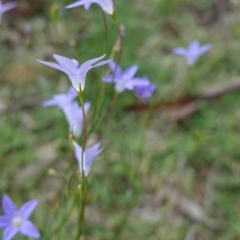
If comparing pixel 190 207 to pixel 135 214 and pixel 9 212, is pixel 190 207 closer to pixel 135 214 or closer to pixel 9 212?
pixel 135 214

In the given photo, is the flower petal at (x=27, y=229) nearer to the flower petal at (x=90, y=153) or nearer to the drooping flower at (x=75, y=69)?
the flower petal at (x=90, y=153)

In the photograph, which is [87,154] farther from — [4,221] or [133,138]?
[133,138]

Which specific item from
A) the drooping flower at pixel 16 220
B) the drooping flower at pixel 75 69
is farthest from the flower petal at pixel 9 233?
the drooping flower at pixel 75 69

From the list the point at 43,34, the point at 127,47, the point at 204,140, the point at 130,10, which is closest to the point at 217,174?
the point at 204,140

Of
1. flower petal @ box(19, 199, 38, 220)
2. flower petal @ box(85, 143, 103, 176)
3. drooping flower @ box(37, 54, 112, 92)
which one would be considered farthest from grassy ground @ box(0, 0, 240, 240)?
drooping flower @ box(37, 54, 112, 92)

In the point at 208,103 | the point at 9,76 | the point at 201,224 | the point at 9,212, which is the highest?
the point at 9,212

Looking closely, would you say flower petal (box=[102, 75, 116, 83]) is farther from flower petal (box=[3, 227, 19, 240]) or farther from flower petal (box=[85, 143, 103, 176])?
flower petal (box=[3, 227, 19, 240])

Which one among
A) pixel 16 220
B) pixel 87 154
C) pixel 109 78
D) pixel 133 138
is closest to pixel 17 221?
pixel 16 220
